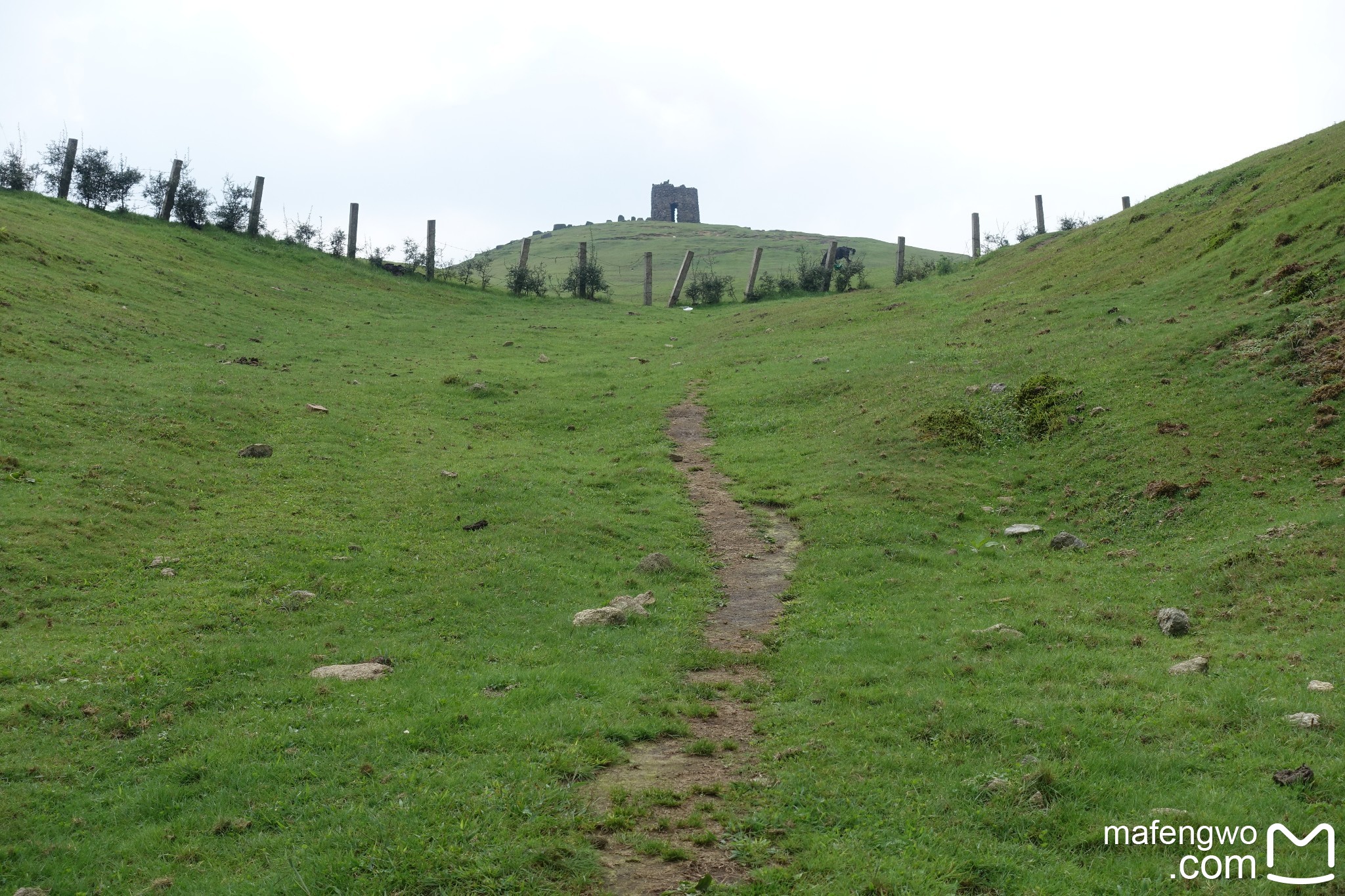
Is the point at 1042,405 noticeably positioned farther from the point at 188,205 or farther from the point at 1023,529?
the point at 188,205

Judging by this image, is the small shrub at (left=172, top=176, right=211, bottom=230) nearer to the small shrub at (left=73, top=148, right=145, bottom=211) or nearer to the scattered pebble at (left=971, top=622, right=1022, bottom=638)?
the small shrub at (left=73, top=148, right=145, bottom=211)

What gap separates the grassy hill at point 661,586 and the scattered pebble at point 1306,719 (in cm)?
11

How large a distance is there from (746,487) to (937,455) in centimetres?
465

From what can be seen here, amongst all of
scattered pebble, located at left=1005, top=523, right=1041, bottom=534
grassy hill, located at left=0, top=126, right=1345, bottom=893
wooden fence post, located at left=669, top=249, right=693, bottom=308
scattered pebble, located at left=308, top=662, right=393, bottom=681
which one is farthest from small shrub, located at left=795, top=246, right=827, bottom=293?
scattered pebble, located at left=308, top=662, right=393, bottom=681

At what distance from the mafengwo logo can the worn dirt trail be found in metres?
3.34

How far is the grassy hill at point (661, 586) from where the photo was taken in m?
7.88

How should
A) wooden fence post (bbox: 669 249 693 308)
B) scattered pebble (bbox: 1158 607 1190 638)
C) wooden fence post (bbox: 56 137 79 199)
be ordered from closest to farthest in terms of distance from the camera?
scattered pebble (bbox: 1158 607 1190 638), wooden fence post (bbox: 56 137 79 199), wooden fence post (bbox: 669 249 693 308)

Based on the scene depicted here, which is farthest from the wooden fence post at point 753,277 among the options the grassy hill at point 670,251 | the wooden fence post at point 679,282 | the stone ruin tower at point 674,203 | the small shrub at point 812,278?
the stone ruin tower at point 674,203

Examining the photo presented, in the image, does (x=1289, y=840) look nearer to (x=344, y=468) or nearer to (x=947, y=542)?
(x=947, y=542)

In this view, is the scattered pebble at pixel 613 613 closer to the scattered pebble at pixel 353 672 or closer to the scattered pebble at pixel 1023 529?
the scattered pebble at pixel 353 672

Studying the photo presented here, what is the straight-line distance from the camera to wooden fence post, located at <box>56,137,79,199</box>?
43469 mm

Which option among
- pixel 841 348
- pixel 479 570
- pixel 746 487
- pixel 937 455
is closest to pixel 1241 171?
pixel 841 348

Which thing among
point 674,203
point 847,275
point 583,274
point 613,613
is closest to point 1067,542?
point 613,613

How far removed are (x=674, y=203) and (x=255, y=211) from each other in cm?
10462
